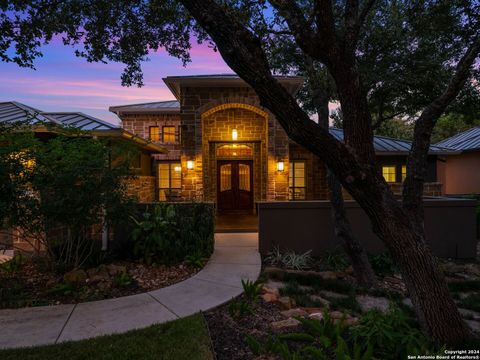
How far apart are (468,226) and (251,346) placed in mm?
6808

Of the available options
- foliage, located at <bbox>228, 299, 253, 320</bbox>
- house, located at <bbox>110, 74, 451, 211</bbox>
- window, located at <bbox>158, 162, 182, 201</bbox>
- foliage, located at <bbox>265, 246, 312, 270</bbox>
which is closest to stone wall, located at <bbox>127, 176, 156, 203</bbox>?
house, located at <bbox>110, 74, 451, 211</bbox>

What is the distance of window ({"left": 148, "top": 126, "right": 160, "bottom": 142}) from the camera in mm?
15722

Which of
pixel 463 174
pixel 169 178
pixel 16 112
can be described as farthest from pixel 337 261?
pixel 463 174

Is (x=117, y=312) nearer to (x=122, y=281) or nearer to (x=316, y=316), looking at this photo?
(x=122, y=281)

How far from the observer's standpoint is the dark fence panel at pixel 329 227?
6742 millimetres

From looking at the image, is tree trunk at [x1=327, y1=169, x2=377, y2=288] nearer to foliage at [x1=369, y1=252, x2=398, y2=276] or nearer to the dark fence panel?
foliage at [x1=369, y1=252, x2=398, y2=276]

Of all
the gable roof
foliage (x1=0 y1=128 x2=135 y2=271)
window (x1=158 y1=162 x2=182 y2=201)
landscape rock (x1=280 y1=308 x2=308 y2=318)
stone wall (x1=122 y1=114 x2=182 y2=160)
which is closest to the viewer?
landscape rock (x1=280 y1=308 x2=308 y2=318)

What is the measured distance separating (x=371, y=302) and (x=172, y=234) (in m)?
3.70

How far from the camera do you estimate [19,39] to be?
554 centimetres

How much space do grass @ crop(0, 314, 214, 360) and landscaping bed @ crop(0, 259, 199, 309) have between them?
1.34 m

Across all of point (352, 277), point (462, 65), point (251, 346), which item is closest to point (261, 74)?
point (462, 65)

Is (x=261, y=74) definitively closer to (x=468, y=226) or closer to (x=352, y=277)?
(x=352, y=277)

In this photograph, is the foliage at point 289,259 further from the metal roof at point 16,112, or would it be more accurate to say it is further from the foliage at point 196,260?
the metal roof at point 16,112

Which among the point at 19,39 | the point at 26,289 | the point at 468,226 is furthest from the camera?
the point at 468,226
